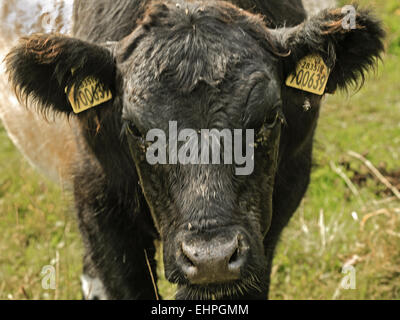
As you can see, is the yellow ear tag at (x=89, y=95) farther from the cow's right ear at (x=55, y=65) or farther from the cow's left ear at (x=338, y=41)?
the cow's left ear at (x=338, y=41)

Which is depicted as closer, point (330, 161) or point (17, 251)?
point (17, 251)

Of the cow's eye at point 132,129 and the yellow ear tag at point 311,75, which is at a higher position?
the yellow ear tag at point 311,75

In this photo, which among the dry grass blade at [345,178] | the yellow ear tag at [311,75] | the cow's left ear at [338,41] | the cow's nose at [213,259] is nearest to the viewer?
the cow's nose at [213,259]

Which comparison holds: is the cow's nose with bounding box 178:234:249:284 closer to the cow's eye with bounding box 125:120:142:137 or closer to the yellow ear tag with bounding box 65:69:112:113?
the cow's eye with bounding box 125:120:142:137

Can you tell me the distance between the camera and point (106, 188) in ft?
11.9

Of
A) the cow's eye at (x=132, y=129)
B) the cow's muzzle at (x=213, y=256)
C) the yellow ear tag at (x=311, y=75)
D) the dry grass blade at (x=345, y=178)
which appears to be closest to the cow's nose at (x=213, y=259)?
the cow's muzzle at (x=213, y=256)

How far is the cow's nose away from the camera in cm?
257

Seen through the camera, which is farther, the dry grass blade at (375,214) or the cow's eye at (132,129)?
the dry grass blade at (375,214)

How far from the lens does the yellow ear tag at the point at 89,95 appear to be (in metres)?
3.17

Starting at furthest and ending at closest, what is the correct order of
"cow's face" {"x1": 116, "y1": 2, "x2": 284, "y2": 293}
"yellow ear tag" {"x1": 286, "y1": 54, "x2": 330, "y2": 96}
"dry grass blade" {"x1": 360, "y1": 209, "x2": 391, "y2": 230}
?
"dry grass blade" {"x1": 360, "y1": 209, "x2": 391, "y2": 230}
"yellow ear tag" {"x1": 286, "y1": 54, "x2": 330, "y2": 96}
"cow's face" {"x1": 116, "y1": 2, "x2": 284, "y2": 293}

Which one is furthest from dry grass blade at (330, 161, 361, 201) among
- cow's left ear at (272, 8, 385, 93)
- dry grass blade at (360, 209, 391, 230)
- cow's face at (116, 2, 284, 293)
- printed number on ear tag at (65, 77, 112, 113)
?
printed number on ear tag at (65, 77, 112, 113)

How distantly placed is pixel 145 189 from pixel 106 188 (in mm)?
563
